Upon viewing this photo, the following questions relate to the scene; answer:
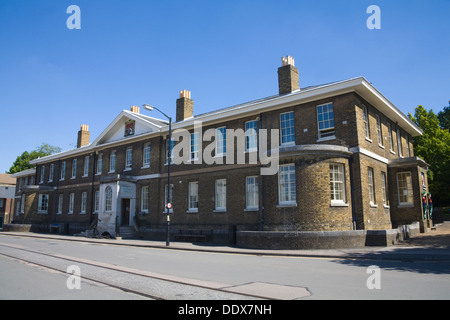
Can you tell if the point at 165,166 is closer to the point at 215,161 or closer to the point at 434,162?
the point at 215,161

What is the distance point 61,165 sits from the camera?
4056cm

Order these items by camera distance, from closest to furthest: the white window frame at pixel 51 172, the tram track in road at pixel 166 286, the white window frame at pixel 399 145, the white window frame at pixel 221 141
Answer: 1. the tram track in road at pixel 166 286
2. the white window frame at pixel 221 141
3. the white window frame at pixel 399 145
4. the white window frame at pixel 51 172

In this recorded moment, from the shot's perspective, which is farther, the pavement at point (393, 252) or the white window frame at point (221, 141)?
the white window frame at point (221, 141)

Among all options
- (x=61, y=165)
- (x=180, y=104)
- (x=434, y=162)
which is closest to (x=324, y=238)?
(x=180, y=104)

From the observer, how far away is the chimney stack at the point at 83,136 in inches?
1638

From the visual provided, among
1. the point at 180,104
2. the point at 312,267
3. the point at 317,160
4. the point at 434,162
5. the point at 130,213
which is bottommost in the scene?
the point at 312,267

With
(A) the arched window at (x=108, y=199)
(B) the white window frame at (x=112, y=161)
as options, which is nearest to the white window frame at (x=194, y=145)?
(A) the arched window at (x=108, y=199)

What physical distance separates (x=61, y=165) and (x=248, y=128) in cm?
2711

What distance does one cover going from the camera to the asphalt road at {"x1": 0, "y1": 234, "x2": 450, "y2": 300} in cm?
721

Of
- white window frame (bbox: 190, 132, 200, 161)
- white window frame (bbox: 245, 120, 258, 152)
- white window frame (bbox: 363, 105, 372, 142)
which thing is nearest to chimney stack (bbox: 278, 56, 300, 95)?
white window frame (bbox: 245, 120, 258, 152)

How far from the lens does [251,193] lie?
22266 millimetres

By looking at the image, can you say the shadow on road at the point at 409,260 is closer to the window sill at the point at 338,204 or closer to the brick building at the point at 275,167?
the window sill at the point at 338,204

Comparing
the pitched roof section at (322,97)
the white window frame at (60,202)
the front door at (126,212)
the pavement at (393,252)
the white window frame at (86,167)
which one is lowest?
the pavement at (393,252)

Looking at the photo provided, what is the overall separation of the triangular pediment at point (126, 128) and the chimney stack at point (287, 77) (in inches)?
438
